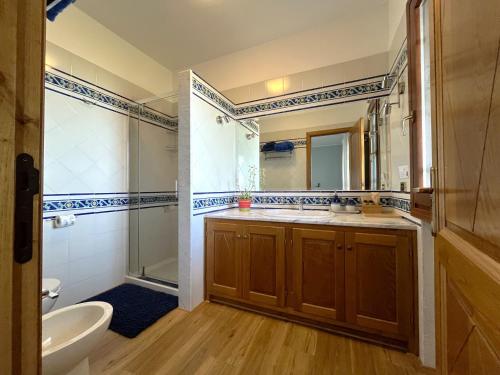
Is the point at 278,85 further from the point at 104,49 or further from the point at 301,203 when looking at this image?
the point at 104,49

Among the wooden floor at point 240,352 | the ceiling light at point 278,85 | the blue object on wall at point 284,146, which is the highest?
the ceiling light at point 278,85

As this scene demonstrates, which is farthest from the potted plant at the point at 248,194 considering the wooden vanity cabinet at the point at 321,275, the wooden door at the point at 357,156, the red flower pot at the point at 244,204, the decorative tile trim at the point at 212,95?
the wooden door at the point at 357,156

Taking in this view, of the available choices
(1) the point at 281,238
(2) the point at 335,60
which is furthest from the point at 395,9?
(1) the point at 281,238

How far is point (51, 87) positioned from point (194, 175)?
4.24ft

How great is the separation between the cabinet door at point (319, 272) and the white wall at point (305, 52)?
1.69 m

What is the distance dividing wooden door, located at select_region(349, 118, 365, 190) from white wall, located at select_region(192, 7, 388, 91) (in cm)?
65

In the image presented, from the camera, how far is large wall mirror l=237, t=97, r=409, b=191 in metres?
1.81

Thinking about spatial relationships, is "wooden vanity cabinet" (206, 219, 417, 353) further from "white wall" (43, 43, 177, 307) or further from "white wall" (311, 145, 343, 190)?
"white wall" (43, 43, 177, 307)

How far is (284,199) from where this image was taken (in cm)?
225

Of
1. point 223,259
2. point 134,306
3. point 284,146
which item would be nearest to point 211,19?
point 284,146

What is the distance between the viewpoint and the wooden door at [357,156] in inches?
76.9

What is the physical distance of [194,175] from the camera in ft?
5.88

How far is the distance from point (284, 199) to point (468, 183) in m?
1.78

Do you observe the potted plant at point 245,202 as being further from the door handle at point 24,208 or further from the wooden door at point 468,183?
the door handle at point 24,208
